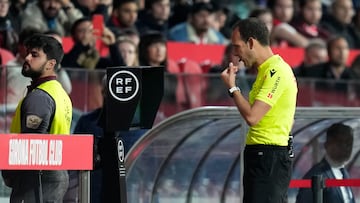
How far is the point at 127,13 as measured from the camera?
1678 cm

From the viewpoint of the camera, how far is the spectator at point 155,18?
1764cm

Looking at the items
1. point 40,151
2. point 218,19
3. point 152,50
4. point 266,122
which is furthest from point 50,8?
point 266,122

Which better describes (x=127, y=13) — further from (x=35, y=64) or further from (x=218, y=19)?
(x=35, y=64)

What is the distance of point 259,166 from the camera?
934 centimetres

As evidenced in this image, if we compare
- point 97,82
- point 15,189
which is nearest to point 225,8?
point 97,82

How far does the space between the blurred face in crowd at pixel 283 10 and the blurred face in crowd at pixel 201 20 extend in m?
1.82

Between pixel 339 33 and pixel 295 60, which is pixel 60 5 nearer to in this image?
pixel 295 60

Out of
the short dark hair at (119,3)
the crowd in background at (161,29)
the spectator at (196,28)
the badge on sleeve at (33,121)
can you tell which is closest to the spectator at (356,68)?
the crowd in background at (161,29)

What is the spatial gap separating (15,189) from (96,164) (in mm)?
681

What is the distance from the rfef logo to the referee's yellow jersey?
883 millimetres

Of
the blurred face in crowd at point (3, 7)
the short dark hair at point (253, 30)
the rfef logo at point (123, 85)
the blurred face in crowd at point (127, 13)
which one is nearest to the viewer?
the short dark hair at point (253, 30)

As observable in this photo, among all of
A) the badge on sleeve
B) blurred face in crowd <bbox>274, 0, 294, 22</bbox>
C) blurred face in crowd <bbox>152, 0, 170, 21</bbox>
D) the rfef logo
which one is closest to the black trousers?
the rfef logo

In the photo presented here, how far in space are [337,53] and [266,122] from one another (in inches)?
311

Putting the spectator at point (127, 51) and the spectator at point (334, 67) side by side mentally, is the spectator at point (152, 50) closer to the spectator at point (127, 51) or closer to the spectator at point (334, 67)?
the spectator at point (127, 51)
